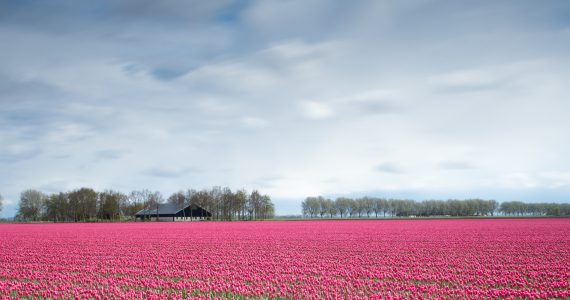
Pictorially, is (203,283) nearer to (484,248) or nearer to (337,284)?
(337,284)

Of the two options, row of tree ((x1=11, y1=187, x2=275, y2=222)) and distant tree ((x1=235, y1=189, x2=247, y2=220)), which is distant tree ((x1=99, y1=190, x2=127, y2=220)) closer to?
row of tree ((x1=11, y1=187, x2=275, y2=222))

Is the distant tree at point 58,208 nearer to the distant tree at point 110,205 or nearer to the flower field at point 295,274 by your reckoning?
the distant tree at point 110,205

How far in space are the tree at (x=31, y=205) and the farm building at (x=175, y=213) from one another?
3445 centimetres

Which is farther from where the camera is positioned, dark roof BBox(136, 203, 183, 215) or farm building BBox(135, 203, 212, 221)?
dark roof BBox(136, 203, 183, 215)

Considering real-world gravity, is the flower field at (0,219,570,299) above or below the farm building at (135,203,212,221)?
above

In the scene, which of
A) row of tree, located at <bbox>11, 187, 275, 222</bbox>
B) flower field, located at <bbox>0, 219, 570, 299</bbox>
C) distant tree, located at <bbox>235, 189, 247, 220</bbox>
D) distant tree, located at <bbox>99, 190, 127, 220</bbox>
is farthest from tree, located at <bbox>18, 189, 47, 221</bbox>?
flower field, located at <bbox>0, 219, 570, 299</bbox>

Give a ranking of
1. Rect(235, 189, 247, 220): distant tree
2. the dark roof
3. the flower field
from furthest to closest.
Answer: the dark roof < Rect(235, 189, 247, 220): distant tree < the flower field

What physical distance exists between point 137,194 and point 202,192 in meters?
24.1

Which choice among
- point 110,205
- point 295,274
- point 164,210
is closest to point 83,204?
point 110,205

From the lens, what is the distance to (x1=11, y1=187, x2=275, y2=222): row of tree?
129500mm

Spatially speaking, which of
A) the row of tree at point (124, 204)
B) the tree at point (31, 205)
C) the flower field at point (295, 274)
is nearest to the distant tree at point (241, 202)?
the row of tree at point (124, 204)

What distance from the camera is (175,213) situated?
134 meters

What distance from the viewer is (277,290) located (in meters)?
13.3

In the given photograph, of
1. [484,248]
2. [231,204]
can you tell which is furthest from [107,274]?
[231,204]
